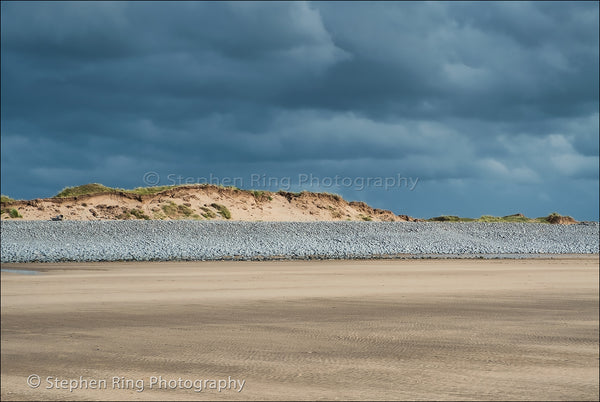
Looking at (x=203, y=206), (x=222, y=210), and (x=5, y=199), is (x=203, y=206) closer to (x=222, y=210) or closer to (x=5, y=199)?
(x=222, y=210)

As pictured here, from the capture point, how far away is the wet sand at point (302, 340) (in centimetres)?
771

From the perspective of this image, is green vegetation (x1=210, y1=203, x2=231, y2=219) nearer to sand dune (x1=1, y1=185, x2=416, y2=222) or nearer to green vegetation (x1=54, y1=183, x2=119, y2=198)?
sand dune (x1=1, y1=185, x2=416, y2=222)

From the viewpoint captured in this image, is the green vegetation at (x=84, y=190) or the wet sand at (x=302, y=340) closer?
the wet sand at (x=302, y=340)

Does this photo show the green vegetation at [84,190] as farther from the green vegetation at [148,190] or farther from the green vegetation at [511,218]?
the green vegetation at [511,218]

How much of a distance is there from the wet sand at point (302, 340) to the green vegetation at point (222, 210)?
41.3 m

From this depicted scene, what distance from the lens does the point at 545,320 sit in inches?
499

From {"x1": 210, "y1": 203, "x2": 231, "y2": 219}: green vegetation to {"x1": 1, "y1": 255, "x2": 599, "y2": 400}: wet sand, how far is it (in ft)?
135

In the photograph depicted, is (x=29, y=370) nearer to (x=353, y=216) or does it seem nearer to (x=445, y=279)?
(x=445, y=279)

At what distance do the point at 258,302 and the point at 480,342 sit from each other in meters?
6.58

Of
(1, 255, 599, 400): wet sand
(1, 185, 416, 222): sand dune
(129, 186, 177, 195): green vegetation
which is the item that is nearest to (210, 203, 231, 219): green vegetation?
(1, 185, 416, 222): sand dune

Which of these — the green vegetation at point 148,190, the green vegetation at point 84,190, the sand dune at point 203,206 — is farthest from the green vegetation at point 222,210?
the green vegetation at point 84,190

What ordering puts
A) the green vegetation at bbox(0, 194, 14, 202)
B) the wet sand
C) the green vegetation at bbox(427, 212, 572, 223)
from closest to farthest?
the wet sand, the green vegetation at bbox(0, 194, 14, 202), the green vegetation at bbox(427, 212, 572, 223)

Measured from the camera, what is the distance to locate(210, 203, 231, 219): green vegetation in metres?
62.0

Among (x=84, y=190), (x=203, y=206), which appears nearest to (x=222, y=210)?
(x=203, y=206)
